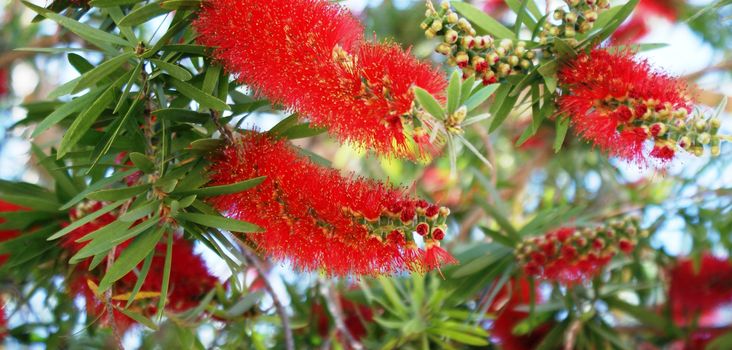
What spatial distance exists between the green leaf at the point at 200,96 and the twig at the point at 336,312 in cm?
92

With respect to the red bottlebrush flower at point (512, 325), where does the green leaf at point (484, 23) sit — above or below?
above

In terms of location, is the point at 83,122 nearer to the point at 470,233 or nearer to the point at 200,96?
the point at 200,96

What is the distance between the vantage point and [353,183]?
1.40m

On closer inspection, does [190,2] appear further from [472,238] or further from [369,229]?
[472,238]

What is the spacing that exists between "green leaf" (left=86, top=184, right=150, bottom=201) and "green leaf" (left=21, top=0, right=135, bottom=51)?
245mm

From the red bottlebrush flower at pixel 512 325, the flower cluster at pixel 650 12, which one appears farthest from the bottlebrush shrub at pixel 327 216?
the flower cluster at pixel 650 12

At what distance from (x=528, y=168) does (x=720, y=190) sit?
Result: 1.09m

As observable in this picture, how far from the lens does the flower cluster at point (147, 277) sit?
5.89 ft

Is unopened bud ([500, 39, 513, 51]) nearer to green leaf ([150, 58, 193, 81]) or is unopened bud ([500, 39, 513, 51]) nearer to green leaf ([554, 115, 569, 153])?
green leaf ([554, 115, 569, 153])

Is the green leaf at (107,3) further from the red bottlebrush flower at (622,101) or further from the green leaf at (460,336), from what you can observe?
the green leaf at (460,336)

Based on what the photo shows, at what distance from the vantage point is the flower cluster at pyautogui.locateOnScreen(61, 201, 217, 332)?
1.79 metres

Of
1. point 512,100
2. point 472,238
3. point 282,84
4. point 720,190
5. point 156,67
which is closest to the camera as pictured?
point 282,84

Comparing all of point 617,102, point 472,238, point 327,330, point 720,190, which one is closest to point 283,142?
point 617,102

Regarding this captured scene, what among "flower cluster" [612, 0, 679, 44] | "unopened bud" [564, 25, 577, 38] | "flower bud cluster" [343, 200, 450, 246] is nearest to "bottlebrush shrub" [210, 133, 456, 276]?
"flower bud cluster" [343, 200, 450, 246]
